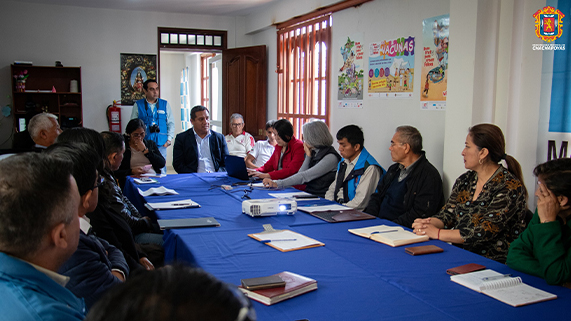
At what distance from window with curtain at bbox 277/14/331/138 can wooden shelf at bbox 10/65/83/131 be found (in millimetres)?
3367

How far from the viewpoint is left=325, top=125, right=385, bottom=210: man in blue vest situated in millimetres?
3646

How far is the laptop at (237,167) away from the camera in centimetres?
453

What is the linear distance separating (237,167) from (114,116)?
4019 mm

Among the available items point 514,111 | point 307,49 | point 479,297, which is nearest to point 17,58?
point 307,49

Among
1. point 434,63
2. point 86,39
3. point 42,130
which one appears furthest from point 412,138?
point 86,39

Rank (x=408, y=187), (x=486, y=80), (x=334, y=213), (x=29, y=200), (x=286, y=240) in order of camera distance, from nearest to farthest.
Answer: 1. (x=29, y=200)
2. (x=286, y=240)
3. (x=334, y=213)
4. (x=408, y=187)
5. (x=486, y=80)

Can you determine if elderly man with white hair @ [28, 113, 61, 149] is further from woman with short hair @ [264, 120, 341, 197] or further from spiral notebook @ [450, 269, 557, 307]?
spiral notebook @ [450, 269, 557, 307]

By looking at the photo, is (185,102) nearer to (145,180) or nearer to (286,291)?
(145,180)

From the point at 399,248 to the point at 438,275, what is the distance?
0.39 metres

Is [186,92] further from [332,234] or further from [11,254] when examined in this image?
[11,254]

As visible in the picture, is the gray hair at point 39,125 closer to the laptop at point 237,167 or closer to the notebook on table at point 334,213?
the laptop at point 237,167

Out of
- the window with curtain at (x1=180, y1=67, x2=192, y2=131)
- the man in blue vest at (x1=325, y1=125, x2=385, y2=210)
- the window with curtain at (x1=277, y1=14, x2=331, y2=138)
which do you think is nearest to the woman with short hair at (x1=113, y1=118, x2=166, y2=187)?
the man in blue vest at (x1=325, y1=125, x2=385, y2=210)

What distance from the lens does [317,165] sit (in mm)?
4277

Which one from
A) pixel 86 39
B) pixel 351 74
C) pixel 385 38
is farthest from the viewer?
pixel 86 39
